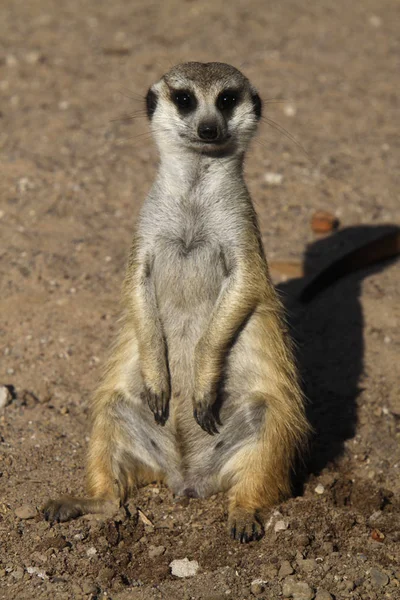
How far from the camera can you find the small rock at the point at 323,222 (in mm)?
4957

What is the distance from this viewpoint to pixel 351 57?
278 inches

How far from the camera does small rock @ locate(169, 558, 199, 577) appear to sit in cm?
289

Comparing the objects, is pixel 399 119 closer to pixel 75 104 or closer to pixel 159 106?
pixel 75 104

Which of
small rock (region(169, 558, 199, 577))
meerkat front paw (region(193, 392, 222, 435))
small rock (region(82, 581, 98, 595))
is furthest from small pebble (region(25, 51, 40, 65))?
small rock (region(82, 581, 98, 595))

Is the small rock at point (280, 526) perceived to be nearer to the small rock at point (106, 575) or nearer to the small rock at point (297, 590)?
the small rock at point (297, 590)

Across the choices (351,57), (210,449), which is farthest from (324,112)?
(210,449)

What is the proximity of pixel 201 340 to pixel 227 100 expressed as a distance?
0.84 metres

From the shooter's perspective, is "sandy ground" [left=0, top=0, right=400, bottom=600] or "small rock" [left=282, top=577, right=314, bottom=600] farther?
"sandy ground" [left=0, top=0, right=400, bottom=600]

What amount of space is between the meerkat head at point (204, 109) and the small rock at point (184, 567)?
137cm

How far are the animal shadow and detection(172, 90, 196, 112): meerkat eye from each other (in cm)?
116

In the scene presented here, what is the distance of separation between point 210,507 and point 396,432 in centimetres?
88

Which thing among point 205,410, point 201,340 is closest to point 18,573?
point 205,410

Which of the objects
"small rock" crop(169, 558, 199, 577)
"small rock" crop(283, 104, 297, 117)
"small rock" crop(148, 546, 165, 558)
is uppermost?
"small rock" crop(283, 104, 297, 117)

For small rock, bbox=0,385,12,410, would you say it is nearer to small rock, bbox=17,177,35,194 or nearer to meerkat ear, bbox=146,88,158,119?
meerkat ear, bbox=146,88,158,119
